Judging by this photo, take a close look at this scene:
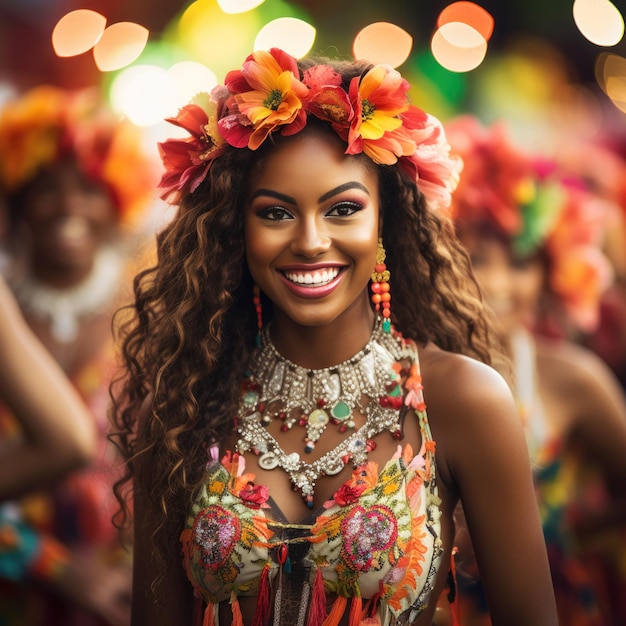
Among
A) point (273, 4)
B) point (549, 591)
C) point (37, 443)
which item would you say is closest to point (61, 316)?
Answer: point (37, 443)

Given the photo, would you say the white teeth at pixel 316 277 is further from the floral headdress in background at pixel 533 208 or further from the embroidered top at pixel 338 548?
the floral headdress in background at pixel 533 208

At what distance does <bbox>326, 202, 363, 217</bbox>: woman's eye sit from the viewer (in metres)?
2.50

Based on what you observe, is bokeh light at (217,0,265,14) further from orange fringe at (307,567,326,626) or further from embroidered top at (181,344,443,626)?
orange fringe at (307,567,326,626)

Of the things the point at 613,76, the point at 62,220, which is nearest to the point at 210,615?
the point at 62,220

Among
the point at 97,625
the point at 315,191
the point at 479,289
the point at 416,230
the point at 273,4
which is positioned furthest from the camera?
the point at 273,4

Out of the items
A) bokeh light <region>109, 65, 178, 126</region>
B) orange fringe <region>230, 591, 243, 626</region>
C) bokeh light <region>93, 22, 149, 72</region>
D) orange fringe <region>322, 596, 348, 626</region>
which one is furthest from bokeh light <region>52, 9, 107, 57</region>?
orange fringe <region>322, 596, 348, 626</region>

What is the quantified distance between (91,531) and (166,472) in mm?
2399

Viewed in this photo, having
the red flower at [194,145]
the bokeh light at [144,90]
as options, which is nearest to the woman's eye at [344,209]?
the red flower at [194,145]

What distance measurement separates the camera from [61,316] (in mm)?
5109

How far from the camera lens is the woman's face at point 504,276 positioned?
4652 millimetres

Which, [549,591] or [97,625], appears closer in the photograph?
[549,591]

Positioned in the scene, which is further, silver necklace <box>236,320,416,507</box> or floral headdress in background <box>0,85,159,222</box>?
floral headdress in background <box>0,85,159,222</box>

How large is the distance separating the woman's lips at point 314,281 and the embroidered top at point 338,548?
0.37 m

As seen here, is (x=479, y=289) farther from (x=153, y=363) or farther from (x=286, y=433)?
(x=153, y=363)
